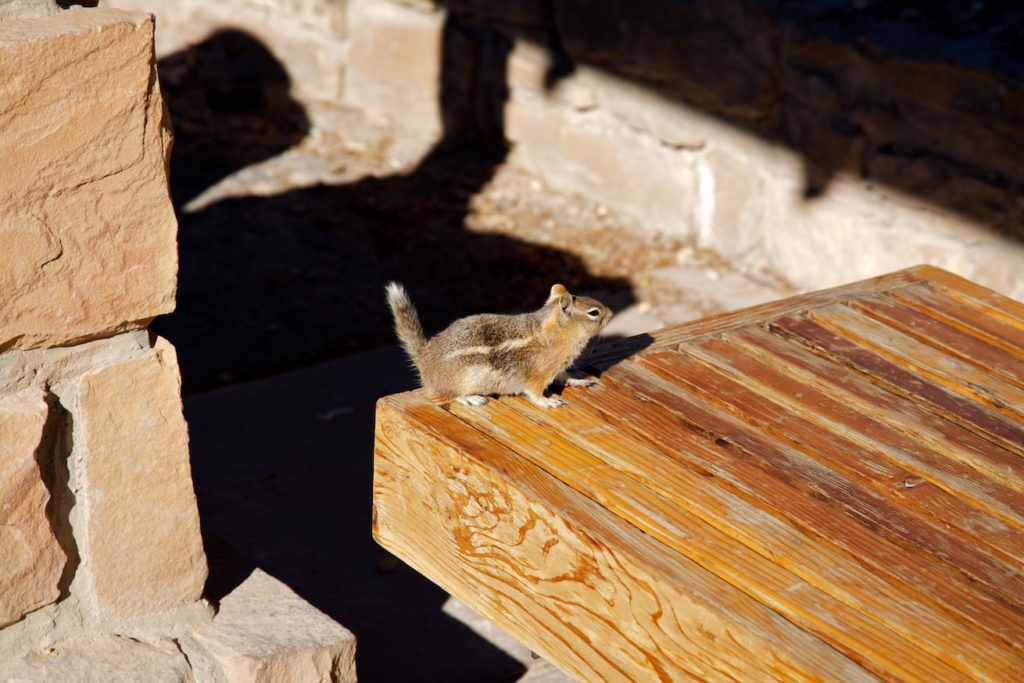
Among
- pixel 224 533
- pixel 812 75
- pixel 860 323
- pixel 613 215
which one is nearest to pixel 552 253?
pixel 613 215

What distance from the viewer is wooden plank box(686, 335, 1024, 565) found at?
2.12 meters

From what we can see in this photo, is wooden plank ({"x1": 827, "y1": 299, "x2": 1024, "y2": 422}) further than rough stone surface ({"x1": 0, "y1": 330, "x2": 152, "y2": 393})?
Yes

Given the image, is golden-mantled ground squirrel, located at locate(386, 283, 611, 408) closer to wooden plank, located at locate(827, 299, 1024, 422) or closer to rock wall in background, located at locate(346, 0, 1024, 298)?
wooden plank, located at locate(827, 299, 1024, 422)

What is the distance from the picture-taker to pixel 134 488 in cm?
220

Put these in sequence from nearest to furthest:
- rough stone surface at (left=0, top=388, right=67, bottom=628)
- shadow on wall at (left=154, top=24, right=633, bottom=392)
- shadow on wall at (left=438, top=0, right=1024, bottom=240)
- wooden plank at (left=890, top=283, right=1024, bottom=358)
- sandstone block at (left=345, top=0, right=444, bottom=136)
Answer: rough stone surface at (left=0, top=388, right=67, bottom=628), wooden plank at (left=890, top=283, right=1024, bottom=358), shadow on wall at (left=438, top=0, right=1024, bottom=240), shadow on wall at (left=154, top=24, right=633, bottom=392), sandstone block at (left=345, top=0, right=444, bottom=136)

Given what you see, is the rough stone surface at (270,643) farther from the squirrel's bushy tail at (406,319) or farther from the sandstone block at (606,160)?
the sandstone block at (606,160)

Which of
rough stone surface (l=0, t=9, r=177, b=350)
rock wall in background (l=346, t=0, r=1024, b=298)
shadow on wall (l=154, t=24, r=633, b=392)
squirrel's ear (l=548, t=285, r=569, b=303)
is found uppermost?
rough stone surface (l=0, t=9, r=177, b=350)

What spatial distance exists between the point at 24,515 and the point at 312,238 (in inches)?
156

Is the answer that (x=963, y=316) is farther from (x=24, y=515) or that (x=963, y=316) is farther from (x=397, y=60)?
(x=397, y=60)

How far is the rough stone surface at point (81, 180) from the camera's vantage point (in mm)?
1901

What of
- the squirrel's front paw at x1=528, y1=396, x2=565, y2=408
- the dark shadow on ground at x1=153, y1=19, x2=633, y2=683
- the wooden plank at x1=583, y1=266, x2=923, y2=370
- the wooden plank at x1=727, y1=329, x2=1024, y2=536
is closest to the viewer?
the wooden plank at x1=727, y1=329, x2=1024, y2=536

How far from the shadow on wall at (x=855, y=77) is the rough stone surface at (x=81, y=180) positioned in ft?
12.1

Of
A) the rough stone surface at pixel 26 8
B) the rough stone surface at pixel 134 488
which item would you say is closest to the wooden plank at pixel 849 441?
the rough stone surface at pixel 134 488

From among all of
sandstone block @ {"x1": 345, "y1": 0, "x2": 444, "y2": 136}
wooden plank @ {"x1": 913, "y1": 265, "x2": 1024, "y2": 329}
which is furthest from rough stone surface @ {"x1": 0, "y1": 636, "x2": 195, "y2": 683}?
sandstone block @ {"x1": 345, "y1": 0, "x2": 444, "y2": 136}
